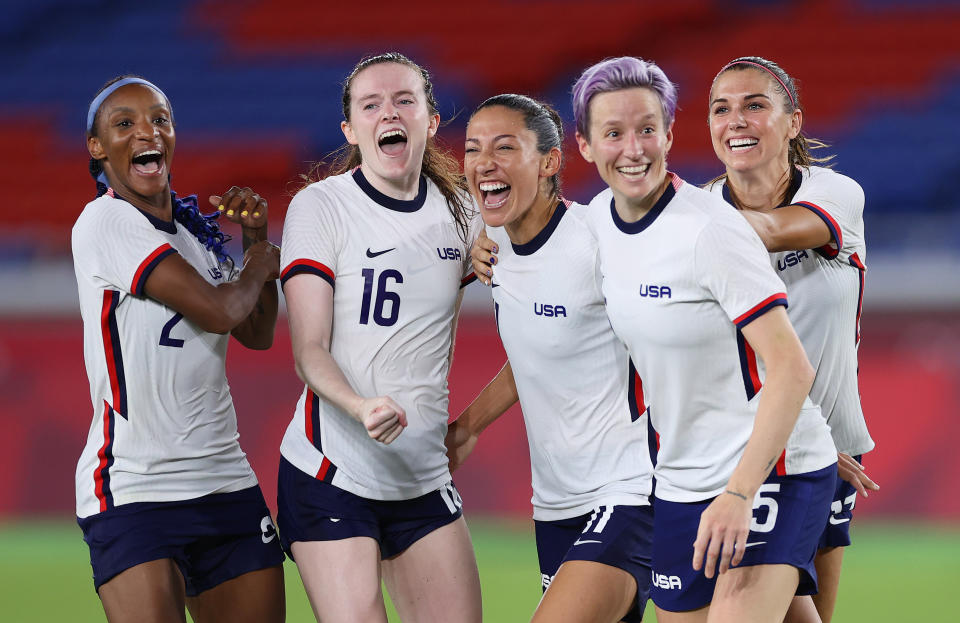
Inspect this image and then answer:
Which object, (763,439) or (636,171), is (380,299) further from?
(763,439)

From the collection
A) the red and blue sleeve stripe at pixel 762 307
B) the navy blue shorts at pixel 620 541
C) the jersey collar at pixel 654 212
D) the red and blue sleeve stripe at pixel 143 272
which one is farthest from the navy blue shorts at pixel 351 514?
the red and blue sleeve stripe at pixel 762 307

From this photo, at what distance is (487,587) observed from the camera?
759cm

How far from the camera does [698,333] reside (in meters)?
3.43

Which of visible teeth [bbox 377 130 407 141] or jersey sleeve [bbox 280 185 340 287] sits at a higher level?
visible teeth [bbox 377 130 407 141]

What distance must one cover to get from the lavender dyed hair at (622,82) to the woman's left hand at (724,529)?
1.21 m

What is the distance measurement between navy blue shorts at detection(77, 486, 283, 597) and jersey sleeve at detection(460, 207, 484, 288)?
1123mm

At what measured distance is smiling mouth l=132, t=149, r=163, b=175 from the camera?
166 inches

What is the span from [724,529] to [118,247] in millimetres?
2244

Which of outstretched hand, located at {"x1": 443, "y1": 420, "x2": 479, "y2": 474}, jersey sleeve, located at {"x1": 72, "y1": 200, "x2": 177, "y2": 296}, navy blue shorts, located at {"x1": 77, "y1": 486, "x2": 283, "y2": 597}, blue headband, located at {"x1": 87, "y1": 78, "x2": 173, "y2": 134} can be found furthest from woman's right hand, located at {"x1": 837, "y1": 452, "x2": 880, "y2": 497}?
blue headband, located at {"x1": 87, "y1": 78, "x2": 173, "y2": 134}

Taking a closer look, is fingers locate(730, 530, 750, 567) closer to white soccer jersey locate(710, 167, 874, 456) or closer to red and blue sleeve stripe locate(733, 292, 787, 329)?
red and blue sleeve stripe locate(733, 292, 787, 329)

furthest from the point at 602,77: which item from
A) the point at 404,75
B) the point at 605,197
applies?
the point at 404,75

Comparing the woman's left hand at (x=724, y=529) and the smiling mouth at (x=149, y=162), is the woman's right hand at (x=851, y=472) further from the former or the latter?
the smiling mouth at (x=149, y=162)

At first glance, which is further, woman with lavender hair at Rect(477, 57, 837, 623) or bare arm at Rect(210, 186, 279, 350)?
bare arm at Rect(210, 186, 279, 350)

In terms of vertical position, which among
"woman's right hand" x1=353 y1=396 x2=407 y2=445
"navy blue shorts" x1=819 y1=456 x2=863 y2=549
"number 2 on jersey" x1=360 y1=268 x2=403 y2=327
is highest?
"number 2 on jersey" x1=360 y1=268 x2=403 y2=327
